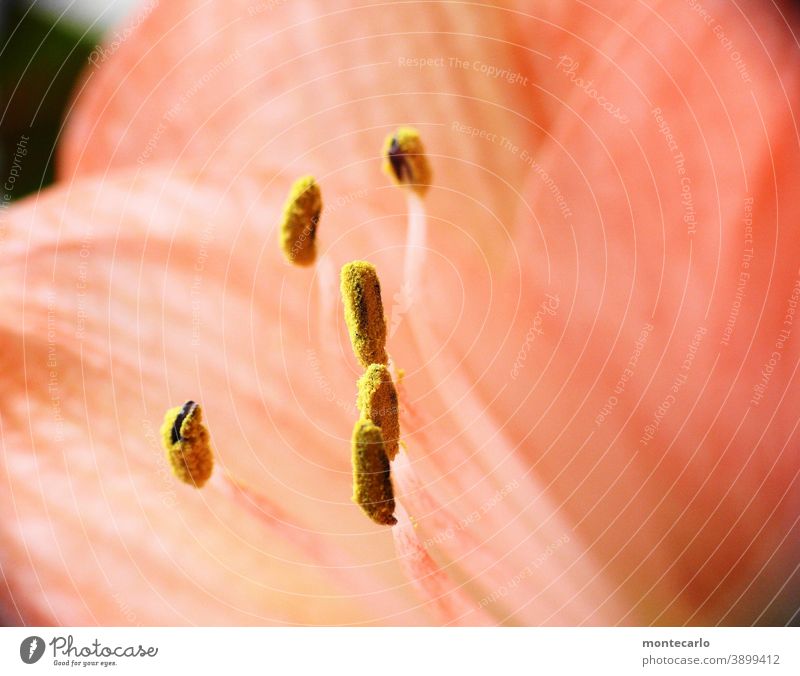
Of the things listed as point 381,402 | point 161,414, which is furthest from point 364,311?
point 161,414

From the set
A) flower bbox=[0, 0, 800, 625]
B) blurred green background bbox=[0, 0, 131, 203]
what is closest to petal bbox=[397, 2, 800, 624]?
flower bbox=[0, 0, 800, 625]

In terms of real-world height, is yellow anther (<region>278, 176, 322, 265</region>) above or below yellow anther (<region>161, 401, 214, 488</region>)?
above

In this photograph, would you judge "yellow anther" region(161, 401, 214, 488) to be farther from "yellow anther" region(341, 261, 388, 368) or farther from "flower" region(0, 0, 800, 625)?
"yellow anther" region(341, 261, 388, 368)

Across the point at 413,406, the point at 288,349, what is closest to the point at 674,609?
the point at 413,406
